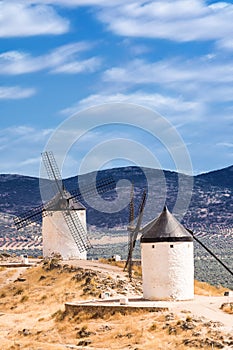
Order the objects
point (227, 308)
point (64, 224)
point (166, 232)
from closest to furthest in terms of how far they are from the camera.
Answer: point (227, 308) < point (166, 232) < point (64, 224)


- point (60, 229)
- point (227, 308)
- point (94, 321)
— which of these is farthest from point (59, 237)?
point (227, 308)

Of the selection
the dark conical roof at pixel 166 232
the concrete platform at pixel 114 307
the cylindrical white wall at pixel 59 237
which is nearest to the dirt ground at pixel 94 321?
the concrete platform at pixel 114 307

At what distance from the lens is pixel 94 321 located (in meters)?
41.0

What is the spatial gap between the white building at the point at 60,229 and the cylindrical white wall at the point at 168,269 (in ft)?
68.9

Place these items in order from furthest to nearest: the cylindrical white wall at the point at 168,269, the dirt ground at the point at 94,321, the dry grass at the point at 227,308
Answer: the cylindrical white wall at the point at 168,269, the dry grass at the point at 227,308, the dirt ground at the point at 94,321

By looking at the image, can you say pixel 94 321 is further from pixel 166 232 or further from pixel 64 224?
pixel 64 224

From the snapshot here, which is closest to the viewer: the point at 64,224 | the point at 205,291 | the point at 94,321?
the point at 94,321

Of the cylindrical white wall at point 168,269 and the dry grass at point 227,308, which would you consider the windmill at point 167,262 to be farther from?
the dry grass at point 227,308

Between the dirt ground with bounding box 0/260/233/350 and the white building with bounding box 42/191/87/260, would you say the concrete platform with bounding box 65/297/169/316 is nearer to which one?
the dirt ground with bounding box 0/260/233/350

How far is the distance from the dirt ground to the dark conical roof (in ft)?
10.5

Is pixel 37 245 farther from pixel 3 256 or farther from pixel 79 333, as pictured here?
pixel 79 333

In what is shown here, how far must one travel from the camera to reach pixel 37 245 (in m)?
163

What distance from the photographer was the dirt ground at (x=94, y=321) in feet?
119

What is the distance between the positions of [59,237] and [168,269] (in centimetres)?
2241
